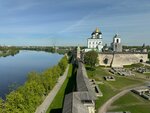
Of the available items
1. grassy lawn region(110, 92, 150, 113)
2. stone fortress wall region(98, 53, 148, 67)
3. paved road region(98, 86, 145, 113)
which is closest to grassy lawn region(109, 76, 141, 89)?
paved road region(98, 86, 145, 113)

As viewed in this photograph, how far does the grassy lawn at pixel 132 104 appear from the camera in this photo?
29834 mm

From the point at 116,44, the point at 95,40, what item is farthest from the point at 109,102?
the point at 95,40

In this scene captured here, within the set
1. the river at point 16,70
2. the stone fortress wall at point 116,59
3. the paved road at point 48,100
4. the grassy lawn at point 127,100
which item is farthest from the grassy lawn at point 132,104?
the stone fortress wall at point 116,59

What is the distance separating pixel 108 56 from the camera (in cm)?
8025

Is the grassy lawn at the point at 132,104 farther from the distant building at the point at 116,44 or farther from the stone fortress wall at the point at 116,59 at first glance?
the distant building at the point at 116,44

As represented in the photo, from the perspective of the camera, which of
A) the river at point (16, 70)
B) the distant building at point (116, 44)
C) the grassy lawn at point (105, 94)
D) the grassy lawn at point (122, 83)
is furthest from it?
the distant building at point (116, 44)

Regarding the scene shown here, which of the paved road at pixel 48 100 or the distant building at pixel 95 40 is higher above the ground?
the distant building at pixel 95 40

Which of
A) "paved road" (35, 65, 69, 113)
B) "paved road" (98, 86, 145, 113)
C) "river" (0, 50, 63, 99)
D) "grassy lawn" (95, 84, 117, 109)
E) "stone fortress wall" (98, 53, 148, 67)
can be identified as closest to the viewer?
"paved road" (98, 86, 145, 113)

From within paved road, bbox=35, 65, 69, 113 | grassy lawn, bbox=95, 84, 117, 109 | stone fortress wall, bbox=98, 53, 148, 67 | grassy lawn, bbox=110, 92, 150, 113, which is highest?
stone fortress wall, bbox=98, 53, 148, 67

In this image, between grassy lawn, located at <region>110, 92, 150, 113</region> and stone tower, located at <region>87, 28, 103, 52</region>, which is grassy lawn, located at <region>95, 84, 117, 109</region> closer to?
grassy lawn, located at <region>110, 92, 150, 113</region>

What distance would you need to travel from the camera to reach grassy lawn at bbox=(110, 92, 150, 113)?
1175 inches

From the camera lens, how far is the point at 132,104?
32344 millimetres

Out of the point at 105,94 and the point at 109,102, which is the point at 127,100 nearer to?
the point at 109,102

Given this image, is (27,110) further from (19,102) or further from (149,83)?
(149,83)
